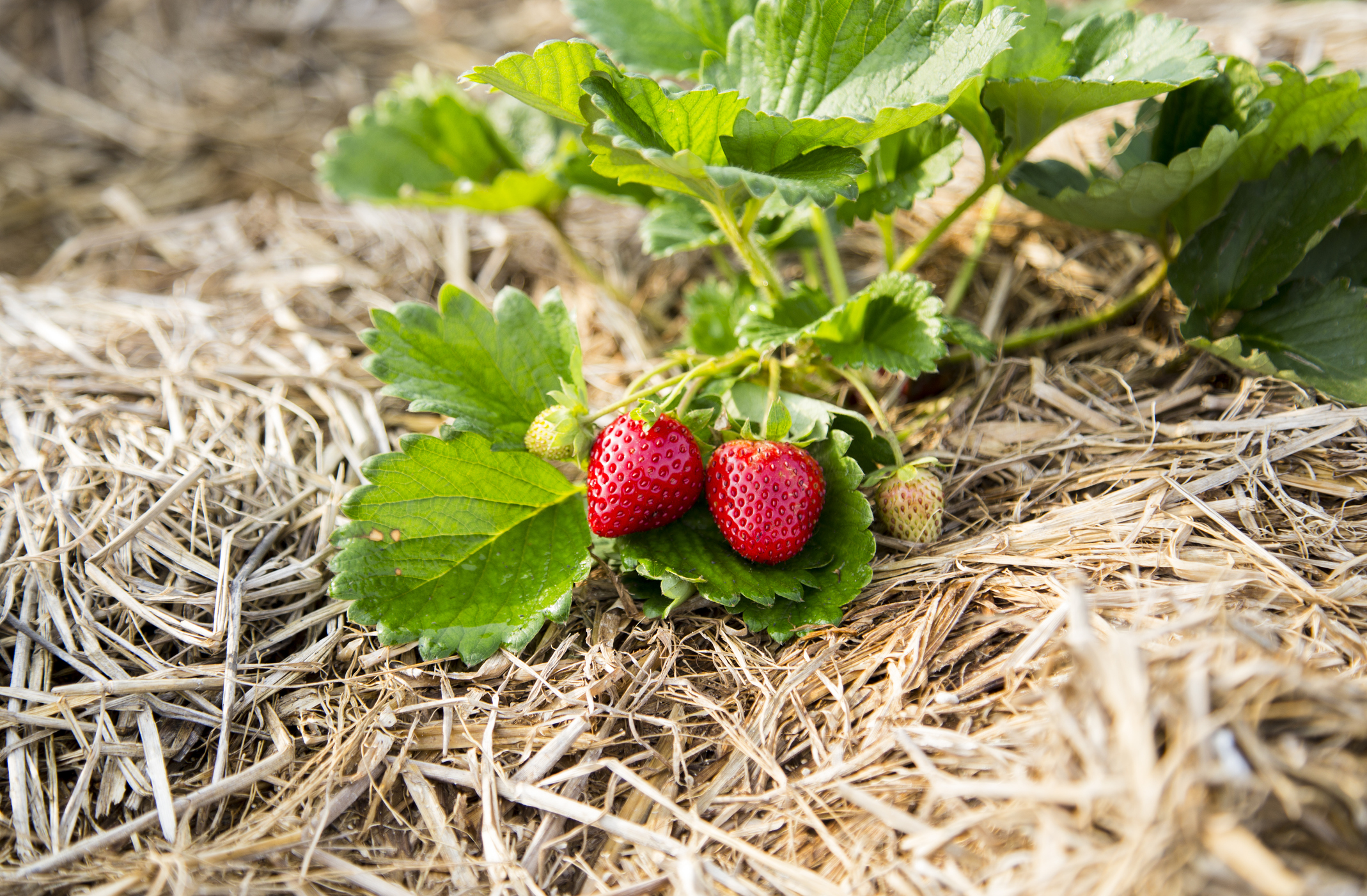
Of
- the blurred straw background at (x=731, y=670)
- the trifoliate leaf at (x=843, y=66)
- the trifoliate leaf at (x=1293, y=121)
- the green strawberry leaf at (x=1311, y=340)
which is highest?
the trifoliate leaf at (x=843, y=66)

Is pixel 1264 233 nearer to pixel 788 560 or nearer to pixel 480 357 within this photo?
pixel 788 560

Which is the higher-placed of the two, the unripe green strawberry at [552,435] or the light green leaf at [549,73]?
the light green leaf at [549,73]

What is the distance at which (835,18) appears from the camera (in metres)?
1.37

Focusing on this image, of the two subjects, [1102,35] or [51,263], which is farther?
[51,263]

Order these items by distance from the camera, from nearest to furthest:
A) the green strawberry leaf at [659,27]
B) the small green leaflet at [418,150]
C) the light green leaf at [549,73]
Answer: the light green leaf at [549,73], the green strawberry leaf at [659,27], the small green leaflet at [418,150]

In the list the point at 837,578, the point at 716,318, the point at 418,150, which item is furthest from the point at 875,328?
the point at 418,150

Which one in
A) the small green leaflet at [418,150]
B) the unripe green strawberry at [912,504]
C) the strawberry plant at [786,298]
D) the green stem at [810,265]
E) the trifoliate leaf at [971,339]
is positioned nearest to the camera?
the strawberry plant at [786,298]

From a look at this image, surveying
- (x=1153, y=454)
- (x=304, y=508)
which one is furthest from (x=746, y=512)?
(x=304, y=508)

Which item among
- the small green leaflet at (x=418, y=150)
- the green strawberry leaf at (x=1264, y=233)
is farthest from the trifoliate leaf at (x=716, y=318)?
the green strawberry leaf at (x=1264, y=233)

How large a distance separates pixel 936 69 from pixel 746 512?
76 centimetres

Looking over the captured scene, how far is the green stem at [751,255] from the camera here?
142 centimetres

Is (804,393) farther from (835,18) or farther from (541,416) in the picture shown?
(835,18)

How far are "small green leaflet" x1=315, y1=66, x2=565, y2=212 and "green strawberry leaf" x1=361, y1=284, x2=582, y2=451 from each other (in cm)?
61

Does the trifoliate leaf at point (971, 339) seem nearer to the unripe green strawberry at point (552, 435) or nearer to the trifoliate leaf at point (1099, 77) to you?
the trifoliate leaf at point (1099, 77)
